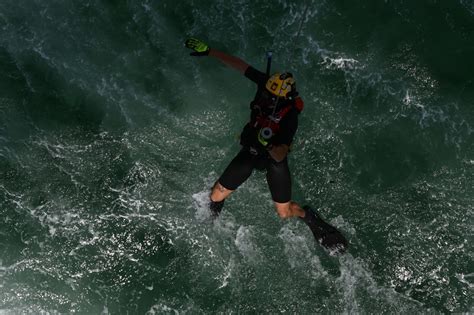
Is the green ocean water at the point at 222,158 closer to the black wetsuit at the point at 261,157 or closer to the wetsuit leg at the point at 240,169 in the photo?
the wetsuit leg at the point at 240,169

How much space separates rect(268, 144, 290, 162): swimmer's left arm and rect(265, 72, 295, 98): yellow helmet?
902 millimetres

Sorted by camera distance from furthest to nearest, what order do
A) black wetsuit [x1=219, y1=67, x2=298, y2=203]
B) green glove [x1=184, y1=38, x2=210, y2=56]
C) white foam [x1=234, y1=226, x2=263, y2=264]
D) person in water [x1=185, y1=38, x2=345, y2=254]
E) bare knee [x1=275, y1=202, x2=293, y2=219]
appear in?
1. white foam [x1=234, y1=226, x2=263, y2=264]
2. green glove [x1=184, y1=38, x2=210, y2=56]
3. bare knee [x1=275, y1=202, x2=293, y2=219]
4. black wetsuit [x1=219, y1=67, x2=298, y2=203]
5. person in water [x1=185, y1=38, x2=345, y2=254]

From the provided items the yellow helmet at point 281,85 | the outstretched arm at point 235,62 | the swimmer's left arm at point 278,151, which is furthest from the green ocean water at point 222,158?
the yellow helmet at point 281,85

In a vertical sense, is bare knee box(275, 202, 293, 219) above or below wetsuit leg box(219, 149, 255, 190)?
below

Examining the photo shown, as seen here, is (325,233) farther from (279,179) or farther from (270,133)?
(270,133)

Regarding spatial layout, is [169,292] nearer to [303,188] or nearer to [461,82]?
[303,188]

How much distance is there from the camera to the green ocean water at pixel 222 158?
34.8 ft

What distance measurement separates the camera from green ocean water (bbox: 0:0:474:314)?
1061 cm

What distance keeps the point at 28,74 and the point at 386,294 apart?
9281 millimetres

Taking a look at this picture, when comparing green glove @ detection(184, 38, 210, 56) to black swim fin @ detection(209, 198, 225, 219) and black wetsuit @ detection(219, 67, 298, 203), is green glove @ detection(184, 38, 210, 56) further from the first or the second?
black swim fin @ detection(209, 198, 225, 219)

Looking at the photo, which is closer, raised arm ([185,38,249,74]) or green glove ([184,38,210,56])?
raised arm ([185,38,249,74])

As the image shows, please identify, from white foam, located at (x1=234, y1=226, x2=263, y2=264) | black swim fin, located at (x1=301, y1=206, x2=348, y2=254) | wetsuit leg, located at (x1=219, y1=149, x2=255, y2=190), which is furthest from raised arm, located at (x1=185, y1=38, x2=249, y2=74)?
white foam, located at (x1=234, y1=226, x2=263, y2=264)

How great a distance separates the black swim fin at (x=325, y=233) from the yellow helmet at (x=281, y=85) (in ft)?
9.10

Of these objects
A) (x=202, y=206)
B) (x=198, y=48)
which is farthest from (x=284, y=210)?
(x=198, y=48)
